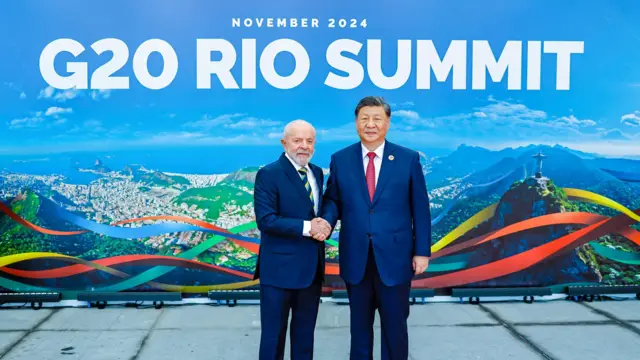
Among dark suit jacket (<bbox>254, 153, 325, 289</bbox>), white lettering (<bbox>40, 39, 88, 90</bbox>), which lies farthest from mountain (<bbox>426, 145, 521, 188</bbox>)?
white lettering (<bbox>40, 39, 88, 90</bbox>)

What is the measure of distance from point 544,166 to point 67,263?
3833 millimetres

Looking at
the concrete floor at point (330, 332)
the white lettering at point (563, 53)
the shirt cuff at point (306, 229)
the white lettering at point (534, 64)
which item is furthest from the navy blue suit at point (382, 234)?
the white lettering at point (563, 53)

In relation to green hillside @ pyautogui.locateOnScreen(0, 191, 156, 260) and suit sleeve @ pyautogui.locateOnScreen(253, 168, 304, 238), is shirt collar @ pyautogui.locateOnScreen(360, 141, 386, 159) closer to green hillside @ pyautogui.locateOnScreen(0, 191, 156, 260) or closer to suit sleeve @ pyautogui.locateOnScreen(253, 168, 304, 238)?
suit sleeve @ pyautogui.locateOnScreen(253, 168, 304, 238)

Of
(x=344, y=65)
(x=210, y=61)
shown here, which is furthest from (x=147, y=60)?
(x=344, y=65)

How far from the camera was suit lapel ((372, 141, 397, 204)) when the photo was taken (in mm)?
2537

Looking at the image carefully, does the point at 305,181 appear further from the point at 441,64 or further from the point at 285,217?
the point at 441,64

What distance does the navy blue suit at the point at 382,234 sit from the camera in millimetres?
2533

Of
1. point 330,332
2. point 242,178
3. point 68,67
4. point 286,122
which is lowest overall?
point 330,332

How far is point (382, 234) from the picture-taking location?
253 cm

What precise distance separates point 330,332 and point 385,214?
139 centimetres

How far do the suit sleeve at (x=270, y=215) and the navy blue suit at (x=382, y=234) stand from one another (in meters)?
0.17

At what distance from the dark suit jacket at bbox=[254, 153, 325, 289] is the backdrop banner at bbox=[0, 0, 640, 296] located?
179cm

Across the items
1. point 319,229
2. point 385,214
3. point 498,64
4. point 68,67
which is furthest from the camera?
point 498,64

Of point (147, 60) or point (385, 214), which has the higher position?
point (147, 60)
